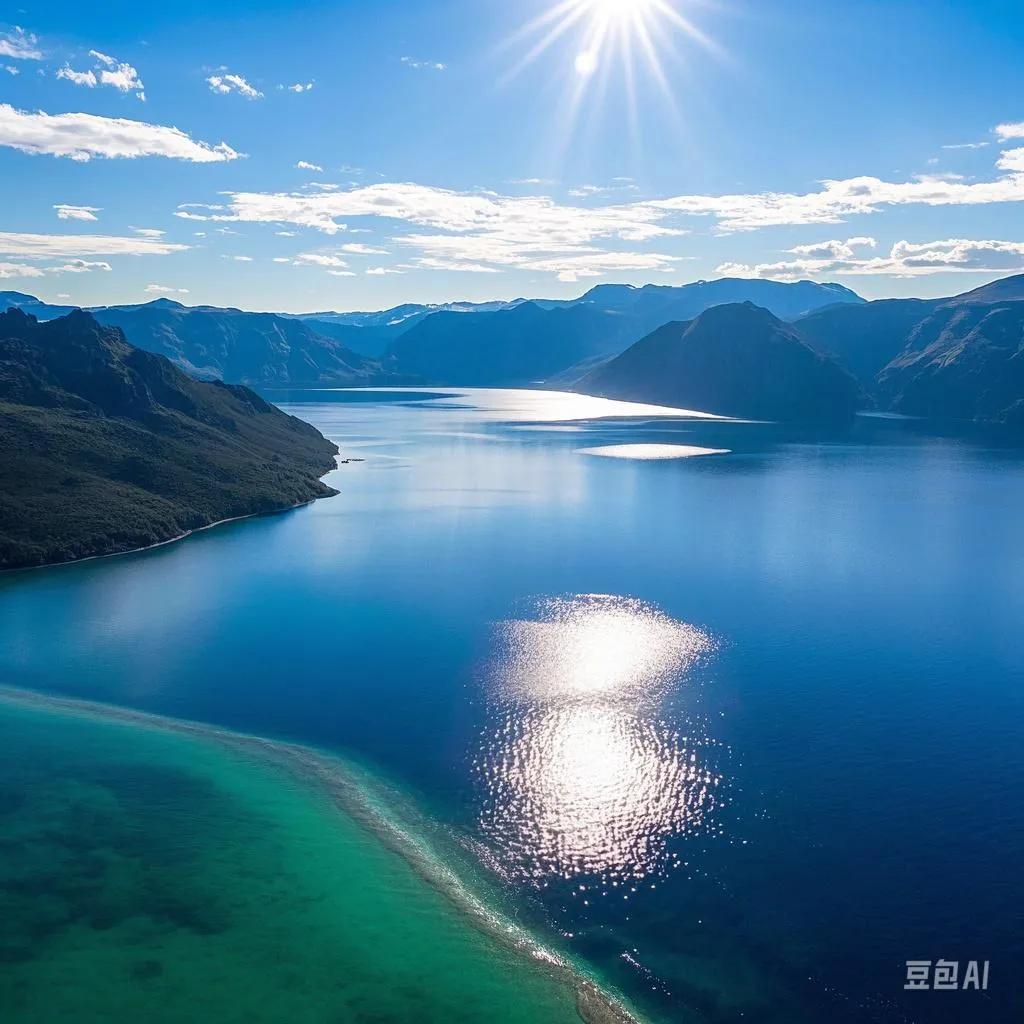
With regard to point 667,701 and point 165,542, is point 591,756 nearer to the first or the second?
point 667,701

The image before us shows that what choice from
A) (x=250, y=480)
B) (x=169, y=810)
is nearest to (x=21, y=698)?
(x=169, y=810)

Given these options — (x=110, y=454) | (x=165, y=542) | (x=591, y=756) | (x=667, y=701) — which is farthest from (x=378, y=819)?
(x=110, y=454)

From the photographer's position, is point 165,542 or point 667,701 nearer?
point 667,701

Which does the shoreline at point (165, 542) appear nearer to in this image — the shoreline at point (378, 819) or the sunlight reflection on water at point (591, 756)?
the shoreline at point (378, 819)

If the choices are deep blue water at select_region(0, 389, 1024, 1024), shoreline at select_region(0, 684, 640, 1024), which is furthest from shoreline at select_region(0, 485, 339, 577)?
shoreline at select_region(0, 684, 640, 1024)

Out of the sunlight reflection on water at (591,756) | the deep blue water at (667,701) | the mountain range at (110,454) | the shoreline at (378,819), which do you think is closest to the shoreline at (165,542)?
the mountain range at (110,454)

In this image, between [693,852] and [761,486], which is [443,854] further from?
[761,486]
